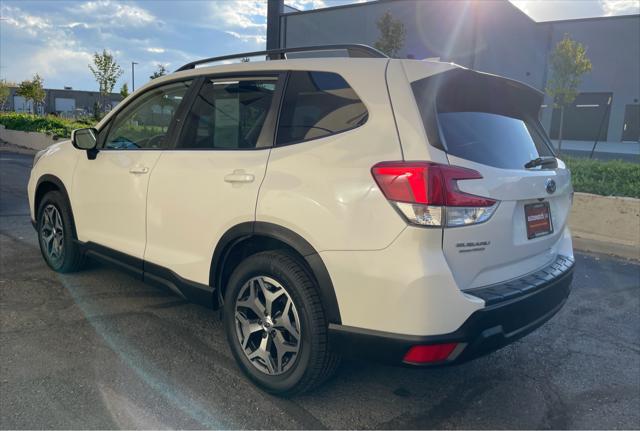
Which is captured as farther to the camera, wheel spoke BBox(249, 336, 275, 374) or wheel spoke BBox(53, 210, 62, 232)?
wheel spoke BBox(53, 210, 62, 232)

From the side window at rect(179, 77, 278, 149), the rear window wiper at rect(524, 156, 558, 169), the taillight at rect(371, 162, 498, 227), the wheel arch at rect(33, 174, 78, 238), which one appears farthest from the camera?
the wheel arch at rect(33, 174, 78, 238)

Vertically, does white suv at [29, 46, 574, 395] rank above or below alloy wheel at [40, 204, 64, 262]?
above

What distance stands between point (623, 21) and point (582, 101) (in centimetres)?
522

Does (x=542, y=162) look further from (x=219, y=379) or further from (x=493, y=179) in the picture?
(x=219, y=379)

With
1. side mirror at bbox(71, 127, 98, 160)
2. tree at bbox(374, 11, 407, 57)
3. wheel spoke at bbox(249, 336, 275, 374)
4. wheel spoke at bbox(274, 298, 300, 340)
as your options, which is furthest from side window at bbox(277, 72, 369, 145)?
tree at bbox(374, 11, 407, 57)

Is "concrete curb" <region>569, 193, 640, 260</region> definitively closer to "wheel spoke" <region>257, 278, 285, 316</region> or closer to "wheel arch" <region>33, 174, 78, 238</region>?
"wheel spoke" <region>257, 278, 285, 316</region>

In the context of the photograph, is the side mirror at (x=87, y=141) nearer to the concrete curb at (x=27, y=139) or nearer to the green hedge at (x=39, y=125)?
the concrete curb at (x=27, y=139)

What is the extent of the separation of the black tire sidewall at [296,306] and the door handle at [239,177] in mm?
429

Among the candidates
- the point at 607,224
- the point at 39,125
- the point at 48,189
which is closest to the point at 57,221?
the point at 48,189

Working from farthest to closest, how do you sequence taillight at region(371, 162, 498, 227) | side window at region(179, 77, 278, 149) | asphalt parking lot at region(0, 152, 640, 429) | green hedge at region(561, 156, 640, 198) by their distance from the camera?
green hedge at region(561, 156, 640, 198)
side window at region(179, 77, 278, 149)
asphalt parking lot at region(0, 152, 640, 429)
taillight at region(371, 162, 498, 227)

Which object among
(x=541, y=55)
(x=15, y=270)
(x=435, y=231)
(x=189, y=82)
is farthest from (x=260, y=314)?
(x=541, y=55)

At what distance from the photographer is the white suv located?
2293 millimetres

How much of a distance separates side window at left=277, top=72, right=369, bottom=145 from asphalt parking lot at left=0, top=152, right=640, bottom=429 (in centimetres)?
149

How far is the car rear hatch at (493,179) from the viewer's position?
7.68ft
